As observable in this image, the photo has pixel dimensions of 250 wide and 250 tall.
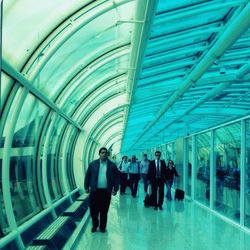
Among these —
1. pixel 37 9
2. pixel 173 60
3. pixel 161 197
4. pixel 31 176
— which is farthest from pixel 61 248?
pixel 161 197

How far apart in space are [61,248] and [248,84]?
31.9 feet

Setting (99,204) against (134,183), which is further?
(134,183)

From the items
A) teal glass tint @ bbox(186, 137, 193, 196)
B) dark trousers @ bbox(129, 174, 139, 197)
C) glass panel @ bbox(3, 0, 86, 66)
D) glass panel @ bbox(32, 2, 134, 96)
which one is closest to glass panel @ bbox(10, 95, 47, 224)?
glass panel @ bbox(32, 2, 134, 96)

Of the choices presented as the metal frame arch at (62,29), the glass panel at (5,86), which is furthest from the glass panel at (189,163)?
the glass panel at (5,86)

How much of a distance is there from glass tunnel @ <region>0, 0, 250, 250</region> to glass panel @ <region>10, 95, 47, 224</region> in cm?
2

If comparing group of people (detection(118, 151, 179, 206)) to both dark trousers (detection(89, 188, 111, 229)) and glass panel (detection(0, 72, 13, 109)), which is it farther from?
glass panel (detection(0, 72, 13, 109))

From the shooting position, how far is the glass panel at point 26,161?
8750mm

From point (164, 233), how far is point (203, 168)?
21.6ft

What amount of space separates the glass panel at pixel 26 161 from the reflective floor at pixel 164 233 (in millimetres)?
1299

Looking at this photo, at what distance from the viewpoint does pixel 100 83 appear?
42.8 ft

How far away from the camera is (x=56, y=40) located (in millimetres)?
7496

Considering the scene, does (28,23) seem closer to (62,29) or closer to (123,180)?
(62,29)

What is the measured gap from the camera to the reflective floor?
8242mm

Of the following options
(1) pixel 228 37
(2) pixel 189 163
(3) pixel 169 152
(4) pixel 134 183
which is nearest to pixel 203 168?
(2) pixel 189 163
